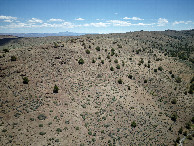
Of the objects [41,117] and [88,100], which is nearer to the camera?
[41,117]

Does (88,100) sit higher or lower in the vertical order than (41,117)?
higher

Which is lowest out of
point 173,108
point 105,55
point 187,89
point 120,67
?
point 173,108

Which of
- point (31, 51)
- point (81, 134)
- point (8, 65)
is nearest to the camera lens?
point (81, 134)

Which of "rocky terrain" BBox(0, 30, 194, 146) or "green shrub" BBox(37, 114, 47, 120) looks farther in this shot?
"green shrub" BBox(37, 114, 47, 120)

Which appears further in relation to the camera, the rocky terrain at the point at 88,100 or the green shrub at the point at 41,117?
the green shrub at the point at 41,117

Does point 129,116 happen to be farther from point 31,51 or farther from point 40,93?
point 31,51

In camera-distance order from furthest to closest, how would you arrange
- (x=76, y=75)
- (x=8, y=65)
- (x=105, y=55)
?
(x=105, y=55) < (x=76, y=75) < (x=8, y=65)

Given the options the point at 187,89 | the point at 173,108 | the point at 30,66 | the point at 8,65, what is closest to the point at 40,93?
the point at 30,66

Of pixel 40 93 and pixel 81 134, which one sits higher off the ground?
pixel 40 93
